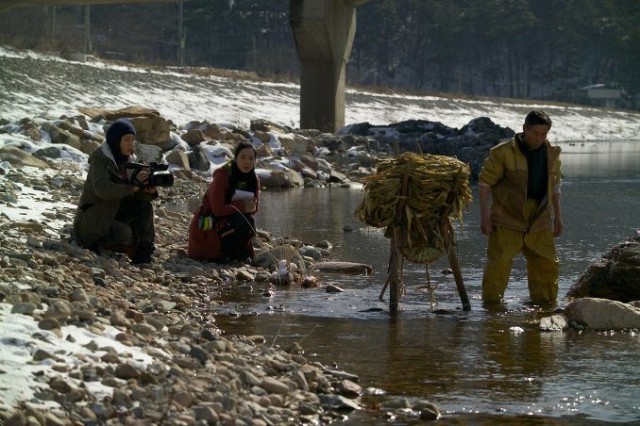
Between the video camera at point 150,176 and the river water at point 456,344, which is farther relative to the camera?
the video camera at point 150,176

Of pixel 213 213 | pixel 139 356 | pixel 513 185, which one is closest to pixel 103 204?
pixel 213 213

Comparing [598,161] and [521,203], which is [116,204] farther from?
[598,161]

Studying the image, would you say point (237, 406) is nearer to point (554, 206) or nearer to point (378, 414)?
point (378, 414)

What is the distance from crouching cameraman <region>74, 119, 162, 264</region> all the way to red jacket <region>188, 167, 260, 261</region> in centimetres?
64

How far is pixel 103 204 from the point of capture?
11.9 m

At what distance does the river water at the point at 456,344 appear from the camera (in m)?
7.68

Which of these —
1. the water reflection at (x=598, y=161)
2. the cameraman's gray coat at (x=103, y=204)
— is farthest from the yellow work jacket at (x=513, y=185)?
the water reflection at (x=598, y=161)

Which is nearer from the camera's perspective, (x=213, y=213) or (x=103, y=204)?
(x=103, y=204)

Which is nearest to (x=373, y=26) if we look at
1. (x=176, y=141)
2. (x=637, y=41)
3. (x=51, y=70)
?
(x=637, y=41)

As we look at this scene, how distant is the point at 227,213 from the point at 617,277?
3.66 m

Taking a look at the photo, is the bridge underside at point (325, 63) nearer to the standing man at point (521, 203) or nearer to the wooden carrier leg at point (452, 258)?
the standing man at point (521, 203)

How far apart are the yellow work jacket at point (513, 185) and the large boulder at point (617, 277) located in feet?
2.73

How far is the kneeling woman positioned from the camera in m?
12.7

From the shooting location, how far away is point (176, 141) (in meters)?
25.5
